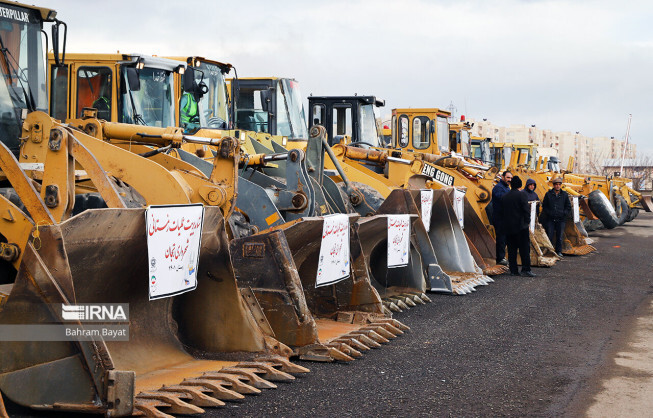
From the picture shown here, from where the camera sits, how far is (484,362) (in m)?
7.07

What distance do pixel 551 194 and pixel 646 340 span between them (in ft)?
28.5

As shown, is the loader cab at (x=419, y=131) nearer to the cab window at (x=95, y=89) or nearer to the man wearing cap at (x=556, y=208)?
the man wearing cap at (x=556, y=208)

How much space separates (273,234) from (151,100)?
5353 mm

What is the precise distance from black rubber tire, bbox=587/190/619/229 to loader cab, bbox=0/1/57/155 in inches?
712

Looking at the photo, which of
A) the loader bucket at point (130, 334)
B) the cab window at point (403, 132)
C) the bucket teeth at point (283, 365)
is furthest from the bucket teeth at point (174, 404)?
the cab window at point (403, 132)

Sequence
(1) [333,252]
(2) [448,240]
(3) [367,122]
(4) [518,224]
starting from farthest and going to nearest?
(3) [367,122]
(4) [518,224]
(2) [448,240]
(1) [333,252]

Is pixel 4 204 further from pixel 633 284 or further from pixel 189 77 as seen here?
pixel 633 284

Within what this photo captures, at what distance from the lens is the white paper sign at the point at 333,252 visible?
7.71 meters

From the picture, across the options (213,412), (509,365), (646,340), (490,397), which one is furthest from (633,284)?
(213,412)

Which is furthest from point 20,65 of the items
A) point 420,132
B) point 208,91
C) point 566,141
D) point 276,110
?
point 566,141

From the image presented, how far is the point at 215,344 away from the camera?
21.0 ft

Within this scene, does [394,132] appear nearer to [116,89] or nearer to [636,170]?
[116,89]

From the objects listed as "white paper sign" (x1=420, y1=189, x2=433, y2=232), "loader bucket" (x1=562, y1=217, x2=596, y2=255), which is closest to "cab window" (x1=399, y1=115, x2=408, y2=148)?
"loader bucket" (x1=562, y1=217, x2=596, y2=255)

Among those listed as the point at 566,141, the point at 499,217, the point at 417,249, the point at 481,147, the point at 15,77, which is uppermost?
the point at 566,141
